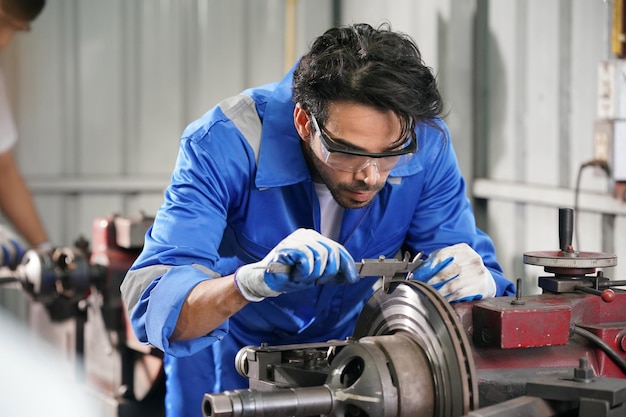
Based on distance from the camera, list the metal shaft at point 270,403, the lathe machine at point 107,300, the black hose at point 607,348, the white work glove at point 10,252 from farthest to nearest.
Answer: the white work glove at point 10,252 < the lathe machine at point 107,300 < the black hose at point 607,348 < the metal shaft at point 270,403

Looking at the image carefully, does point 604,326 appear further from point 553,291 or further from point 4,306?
point 4,306

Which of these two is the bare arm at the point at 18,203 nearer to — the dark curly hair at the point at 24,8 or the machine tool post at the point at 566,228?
the dark curly hair at the point at 24,8

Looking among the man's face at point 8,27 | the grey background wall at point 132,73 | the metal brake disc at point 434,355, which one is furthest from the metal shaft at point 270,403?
the man's face at point 8,27

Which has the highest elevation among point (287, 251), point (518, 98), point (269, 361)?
point (518, 98)

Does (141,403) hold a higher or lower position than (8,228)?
lower

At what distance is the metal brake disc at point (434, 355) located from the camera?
3.70 feet

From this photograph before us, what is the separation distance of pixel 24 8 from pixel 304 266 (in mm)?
2844

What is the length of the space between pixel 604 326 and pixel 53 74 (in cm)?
290

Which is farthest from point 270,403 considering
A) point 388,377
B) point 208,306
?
point 208,306

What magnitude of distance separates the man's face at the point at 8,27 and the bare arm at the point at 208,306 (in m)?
2.57

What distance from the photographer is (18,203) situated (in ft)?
12.0

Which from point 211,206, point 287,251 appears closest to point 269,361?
point 287,251

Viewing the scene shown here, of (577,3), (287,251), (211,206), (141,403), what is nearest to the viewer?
(287,251)

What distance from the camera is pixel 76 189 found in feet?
12.2
